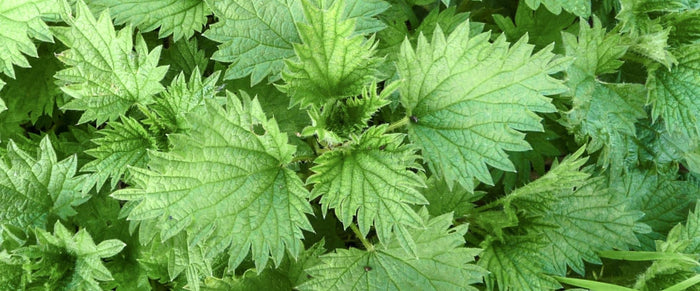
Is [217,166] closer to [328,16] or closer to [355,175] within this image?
[355,175]

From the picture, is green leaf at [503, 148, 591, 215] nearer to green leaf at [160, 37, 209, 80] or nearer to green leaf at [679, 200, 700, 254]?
green leaf at [679, 200, 700, 254]

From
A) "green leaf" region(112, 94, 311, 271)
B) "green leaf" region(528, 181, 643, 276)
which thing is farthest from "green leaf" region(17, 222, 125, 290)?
"green leaf" region(528, 181, 643, 276)

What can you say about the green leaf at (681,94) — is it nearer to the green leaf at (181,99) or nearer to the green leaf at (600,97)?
the green leaf at (600,97)

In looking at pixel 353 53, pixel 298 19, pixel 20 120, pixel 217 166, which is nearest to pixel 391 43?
pixel 298 19

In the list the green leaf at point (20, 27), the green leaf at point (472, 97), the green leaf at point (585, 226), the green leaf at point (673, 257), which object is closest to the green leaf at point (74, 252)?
the green leaf at point (20, 27)

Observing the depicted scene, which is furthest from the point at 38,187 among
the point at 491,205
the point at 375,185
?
the point at 491,205
